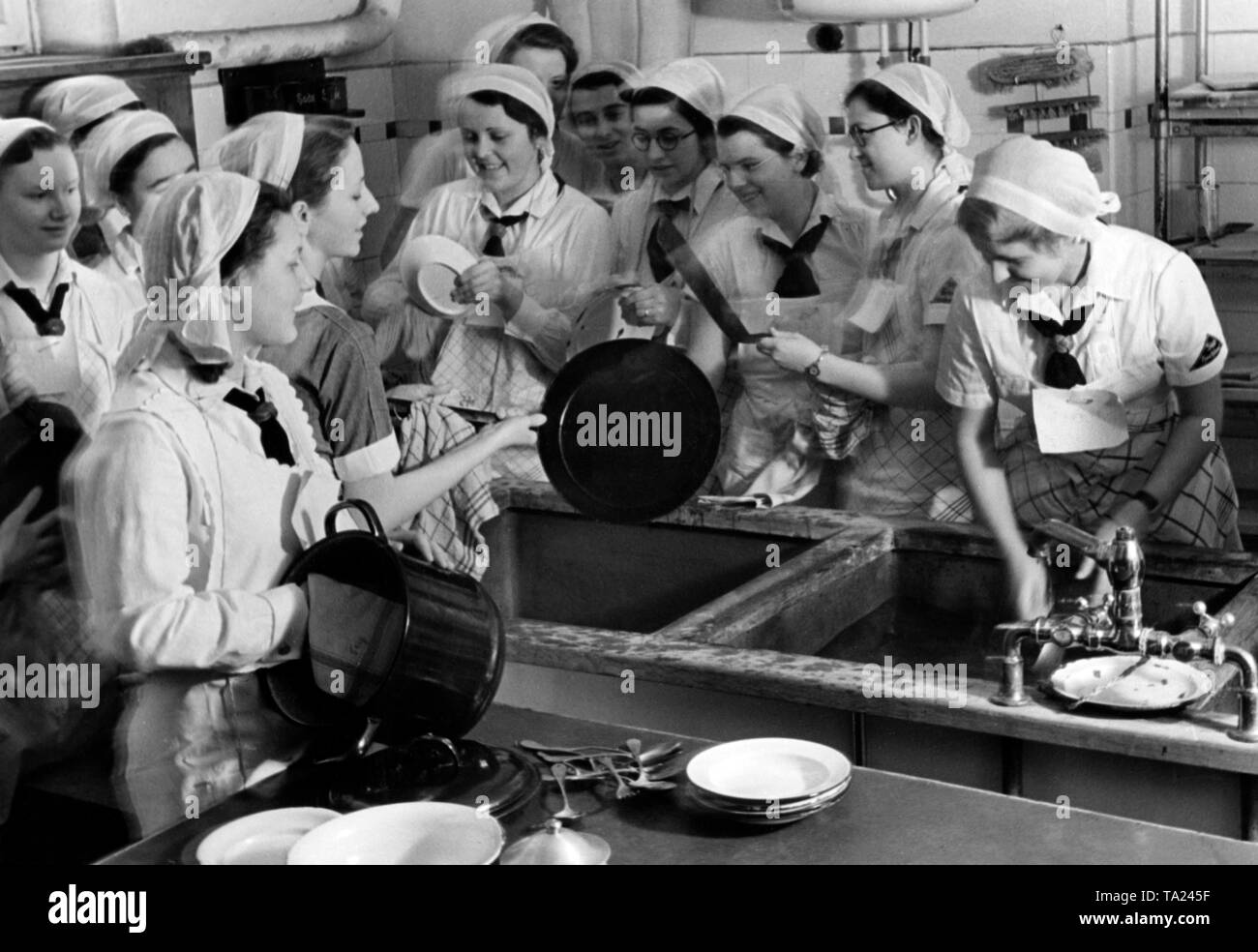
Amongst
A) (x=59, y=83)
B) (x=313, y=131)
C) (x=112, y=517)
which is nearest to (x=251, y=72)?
(x=313, y=131)

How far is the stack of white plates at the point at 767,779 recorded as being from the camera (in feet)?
6.79

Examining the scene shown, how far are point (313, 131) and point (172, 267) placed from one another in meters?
0.55

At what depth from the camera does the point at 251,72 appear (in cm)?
317

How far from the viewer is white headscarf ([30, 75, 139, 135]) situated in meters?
2.96

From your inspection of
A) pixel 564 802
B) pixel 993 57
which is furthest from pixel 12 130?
pixel 993 57

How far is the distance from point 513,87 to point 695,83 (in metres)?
0.40

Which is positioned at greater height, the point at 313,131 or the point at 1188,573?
the point at 313,131

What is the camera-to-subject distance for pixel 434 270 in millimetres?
3416

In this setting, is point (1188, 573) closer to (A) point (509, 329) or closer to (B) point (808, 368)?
(B) point (808, 368)

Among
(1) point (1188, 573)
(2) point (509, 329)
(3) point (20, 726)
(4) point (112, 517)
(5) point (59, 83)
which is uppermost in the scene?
(5) point (59, 83)

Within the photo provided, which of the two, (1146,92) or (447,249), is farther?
(447,249)

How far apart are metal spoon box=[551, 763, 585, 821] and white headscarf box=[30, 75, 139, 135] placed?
1.53 metres
